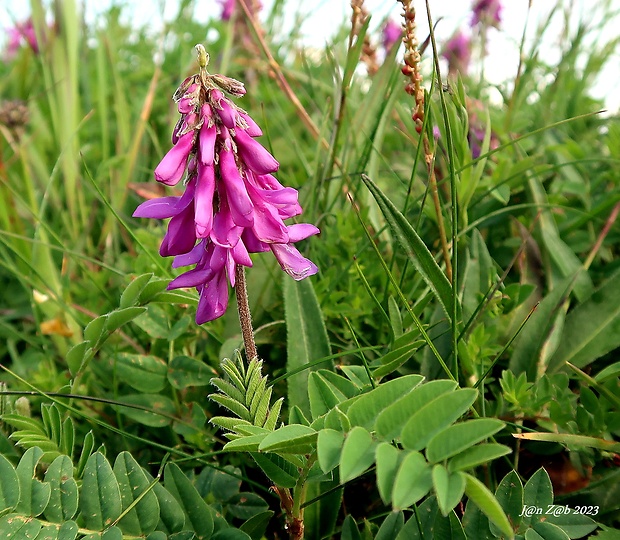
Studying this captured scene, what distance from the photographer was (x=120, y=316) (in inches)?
57.4

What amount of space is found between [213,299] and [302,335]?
318 mm

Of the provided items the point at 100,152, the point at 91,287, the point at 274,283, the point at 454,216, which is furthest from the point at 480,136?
the point at 100,152

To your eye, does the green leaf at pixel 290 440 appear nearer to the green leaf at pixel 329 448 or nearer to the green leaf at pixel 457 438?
the green leaf at pixel 329 448

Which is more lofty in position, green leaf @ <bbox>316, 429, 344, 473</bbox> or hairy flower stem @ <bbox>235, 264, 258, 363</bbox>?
hairy flower stem @ <bbox>235, 264, 258, 363</bbox>

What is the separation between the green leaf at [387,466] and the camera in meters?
0.89

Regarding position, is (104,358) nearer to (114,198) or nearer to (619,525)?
(114,198)

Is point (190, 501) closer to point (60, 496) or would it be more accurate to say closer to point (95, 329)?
point (60, 496)

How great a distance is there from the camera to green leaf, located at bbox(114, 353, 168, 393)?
1668mm

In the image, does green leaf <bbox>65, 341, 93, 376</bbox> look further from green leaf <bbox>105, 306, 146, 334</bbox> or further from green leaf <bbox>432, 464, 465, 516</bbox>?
green leaf <bbox>432, 464, 465, 516</bbox>

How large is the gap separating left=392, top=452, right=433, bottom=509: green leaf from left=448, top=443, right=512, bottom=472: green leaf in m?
0.04

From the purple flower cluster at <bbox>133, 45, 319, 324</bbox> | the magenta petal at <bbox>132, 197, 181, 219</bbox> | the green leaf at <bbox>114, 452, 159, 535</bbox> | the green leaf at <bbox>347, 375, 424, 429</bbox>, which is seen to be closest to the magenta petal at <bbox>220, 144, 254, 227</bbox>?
the purple flower cluster at <bbox>133, 45, 319, 324</bbox>

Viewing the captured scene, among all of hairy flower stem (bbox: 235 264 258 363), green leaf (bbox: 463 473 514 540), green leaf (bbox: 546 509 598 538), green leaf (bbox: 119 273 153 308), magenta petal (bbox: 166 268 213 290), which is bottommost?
green leaf (bbox: 546 509 598 538)

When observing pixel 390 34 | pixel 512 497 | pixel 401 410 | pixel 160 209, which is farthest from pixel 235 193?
pixel 390 34

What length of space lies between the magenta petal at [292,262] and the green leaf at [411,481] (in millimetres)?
541
